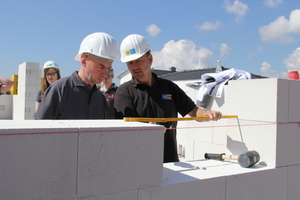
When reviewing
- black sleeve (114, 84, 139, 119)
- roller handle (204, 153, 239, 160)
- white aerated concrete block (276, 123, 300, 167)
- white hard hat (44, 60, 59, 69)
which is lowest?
roller handle (204, 153, 239, 160)

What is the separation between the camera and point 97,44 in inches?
94.8

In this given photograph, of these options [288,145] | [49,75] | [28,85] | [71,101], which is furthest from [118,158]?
[28,85]

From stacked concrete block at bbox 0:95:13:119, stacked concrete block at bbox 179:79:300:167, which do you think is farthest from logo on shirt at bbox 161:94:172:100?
stacked concrete block at bbox 0:95:13:119

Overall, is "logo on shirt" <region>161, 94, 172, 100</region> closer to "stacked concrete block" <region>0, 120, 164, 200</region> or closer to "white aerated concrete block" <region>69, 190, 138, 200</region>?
"stacked concrete block" <region>0, 120, 164, 200</region>

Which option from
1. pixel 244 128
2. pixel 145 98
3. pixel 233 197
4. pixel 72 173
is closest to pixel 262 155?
pixel 244 128

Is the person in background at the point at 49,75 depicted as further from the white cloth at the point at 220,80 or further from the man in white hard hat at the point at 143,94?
the white cloth at the point at 220,80

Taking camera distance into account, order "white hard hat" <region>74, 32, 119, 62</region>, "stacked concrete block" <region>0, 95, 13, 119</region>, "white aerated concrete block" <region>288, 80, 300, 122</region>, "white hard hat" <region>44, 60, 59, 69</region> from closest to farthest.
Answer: "white hard hat" <region>74, 32, 119, 62</region> < "white aerated concrete block" <region>288, 80, 300, 122</region> < "white hard hat" <region>44, 60, 59, 69</region> < "stacked concrete block" <region>0, 95, 13, 119</region>

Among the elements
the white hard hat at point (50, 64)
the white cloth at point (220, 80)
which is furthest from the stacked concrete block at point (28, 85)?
the white cloth at point (220, 80)

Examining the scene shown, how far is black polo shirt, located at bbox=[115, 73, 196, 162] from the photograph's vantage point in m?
2.62

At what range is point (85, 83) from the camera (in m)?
2.49

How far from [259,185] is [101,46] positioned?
186 centimetres

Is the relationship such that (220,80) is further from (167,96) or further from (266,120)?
(266,120)

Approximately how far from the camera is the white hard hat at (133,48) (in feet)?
8.93

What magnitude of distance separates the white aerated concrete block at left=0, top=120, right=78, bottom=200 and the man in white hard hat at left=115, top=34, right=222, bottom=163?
1183 millimetres
